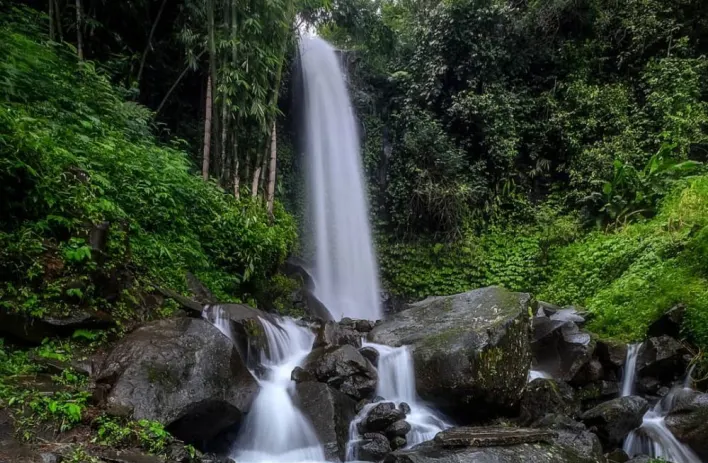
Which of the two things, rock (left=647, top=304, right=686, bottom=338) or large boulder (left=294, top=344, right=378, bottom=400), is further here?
rock (left=647, top=304, right=686, bottom=338)

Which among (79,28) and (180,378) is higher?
(79,28)

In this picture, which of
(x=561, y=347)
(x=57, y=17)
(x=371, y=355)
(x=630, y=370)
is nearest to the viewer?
(x=371, y=355)

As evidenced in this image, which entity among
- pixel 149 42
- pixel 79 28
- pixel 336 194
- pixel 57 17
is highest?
pixel 149 42

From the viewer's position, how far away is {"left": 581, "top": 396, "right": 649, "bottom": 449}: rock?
5828 mm

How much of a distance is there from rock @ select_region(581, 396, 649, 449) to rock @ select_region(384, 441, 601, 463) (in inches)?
49.2

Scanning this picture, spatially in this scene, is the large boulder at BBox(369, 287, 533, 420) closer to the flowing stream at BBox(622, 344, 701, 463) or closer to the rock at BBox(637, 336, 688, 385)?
the flowing stream at BBox(622, 344, 701, 463)

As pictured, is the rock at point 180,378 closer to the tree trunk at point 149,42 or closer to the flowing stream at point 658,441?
the flowing stream at point 658,441

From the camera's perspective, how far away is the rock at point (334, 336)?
666 centimetres

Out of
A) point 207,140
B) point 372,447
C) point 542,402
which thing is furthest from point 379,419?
point 207,140

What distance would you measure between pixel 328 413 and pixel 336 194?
8468 millimetres

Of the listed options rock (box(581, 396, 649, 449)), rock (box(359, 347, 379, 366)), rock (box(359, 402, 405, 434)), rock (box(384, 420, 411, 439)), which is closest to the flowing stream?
rock (box(581, 396, 649, 449))

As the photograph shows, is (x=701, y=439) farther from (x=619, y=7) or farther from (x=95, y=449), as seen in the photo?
(x=619, y=7)

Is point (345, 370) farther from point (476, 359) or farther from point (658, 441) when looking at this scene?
point (658, 441)

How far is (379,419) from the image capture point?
5371 millimetres
